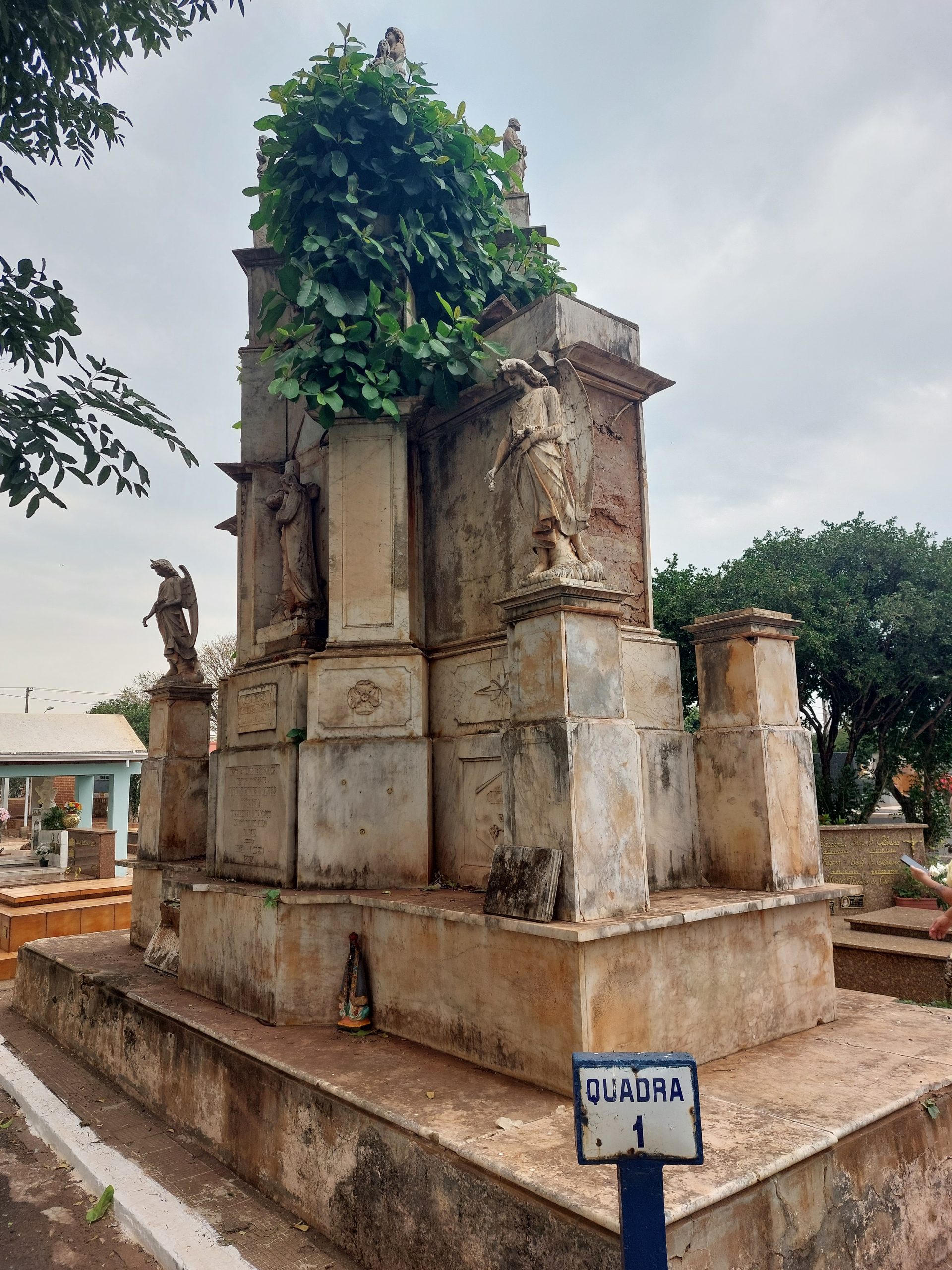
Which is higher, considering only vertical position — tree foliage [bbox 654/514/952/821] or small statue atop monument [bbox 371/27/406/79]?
small statue atop monument [bbox 371/27/406/79]

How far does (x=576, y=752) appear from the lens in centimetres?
454

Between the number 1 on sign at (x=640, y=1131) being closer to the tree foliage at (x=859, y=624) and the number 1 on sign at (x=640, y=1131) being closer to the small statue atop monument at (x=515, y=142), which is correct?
the small statue atop monument at (x=515, y=142)

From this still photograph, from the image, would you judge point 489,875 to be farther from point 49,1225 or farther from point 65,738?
point 65,738

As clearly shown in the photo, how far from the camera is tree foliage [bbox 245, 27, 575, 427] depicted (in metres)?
6.68

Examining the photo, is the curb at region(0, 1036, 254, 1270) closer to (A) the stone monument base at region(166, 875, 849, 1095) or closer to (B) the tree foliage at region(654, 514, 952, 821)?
(A) the stone monument base at region(166, 875, 849, 1095)

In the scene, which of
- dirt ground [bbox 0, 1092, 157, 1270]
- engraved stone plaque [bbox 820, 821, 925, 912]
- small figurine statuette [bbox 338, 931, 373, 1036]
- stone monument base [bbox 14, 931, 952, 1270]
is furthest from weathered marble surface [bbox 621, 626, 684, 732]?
engraved stone plaque [bbox 820, 821, 925, 912]

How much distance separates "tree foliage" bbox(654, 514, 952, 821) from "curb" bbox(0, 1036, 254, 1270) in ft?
50.5

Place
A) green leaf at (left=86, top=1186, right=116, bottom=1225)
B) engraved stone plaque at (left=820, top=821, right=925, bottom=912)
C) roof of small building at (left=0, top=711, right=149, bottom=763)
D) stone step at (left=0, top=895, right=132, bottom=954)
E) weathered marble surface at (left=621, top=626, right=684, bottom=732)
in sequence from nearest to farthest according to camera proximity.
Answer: green leaf at (left=86, top=1186, right=116, bottom=1225)
weathered marble surface at (left=621, top=626, right=684, bottom=732)
stone step at (left=0, top=895, right=132, bottom=954)
engraved stone plaque at (left=820, top=821, right=925, bottom=912)
roof of small building at (left=0, top=711, right=149, bottom=763)

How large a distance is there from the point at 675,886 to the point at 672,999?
4.07 ft

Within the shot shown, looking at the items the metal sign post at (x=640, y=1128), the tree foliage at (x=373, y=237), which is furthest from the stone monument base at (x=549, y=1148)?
the tree foliage at (x=373, y=237)

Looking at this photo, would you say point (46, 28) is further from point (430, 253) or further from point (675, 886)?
point (675, 886)

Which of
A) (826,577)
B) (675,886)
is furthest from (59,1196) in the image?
(826,577)

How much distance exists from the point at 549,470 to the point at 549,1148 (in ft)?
11.9

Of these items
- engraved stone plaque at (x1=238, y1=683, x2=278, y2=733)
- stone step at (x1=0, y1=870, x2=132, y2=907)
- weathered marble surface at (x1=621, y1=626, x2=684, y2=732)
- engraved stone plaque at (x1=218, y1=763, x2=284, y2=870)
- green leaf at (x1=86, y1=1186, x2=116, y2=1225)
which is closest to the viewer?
green leaf at (x1=86, y1=1186, x2=116, y2=1225)
